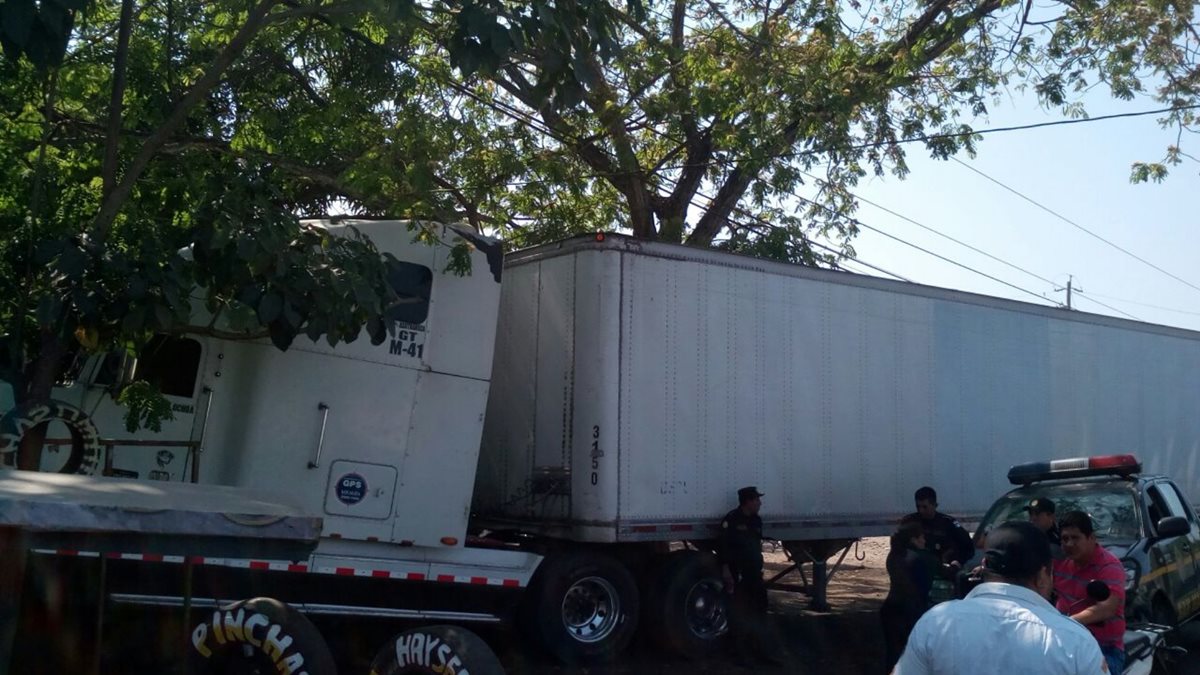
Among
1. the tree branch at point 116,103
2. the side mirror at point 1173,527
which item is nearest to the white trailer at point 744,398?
the side mirror at point 1173,527

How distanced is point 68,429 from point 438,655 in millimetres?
3959

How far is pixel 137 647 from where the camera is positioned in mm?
8812

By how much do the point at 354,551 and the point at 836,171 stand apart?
7999 mm

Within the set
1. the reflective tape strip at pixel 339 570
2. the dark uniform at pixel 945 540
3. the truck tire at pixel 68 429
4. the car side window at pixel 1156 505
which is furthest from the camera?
the dark uniform at pixel 945 540

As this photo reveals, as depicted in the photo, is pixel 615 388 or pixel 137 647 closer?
pixel 137 647

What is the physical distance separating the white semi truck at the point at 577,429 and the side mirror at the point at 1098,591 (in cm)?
463

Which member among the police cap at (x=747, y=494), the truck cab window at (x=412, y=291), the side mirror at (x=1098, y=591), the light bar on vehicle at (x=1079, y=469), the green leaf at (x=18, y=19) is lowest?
the side mirror at (x=1098, y=591)

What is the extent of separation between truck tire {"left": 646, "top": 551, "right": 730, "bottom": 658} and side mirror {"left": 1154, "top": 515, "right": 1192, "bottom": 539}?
3868mm

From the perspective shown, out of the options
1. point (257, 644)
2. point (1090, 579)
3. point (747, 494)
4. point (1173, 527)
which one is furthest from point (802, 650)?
point (257, 644)

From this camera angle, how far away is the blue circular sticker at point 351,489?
9.05 meters

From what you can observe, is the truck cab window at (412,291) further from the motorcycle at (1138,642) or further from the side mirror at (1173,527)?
the side mirror at (1173,527)

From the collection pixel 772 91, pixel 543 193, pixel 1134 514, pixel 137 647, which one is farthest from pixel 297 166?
pixel 1134 514

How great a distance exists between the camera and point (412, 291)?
9562mm

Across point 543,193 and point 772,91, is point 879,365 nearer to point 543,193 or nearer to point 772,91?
point 772,91
